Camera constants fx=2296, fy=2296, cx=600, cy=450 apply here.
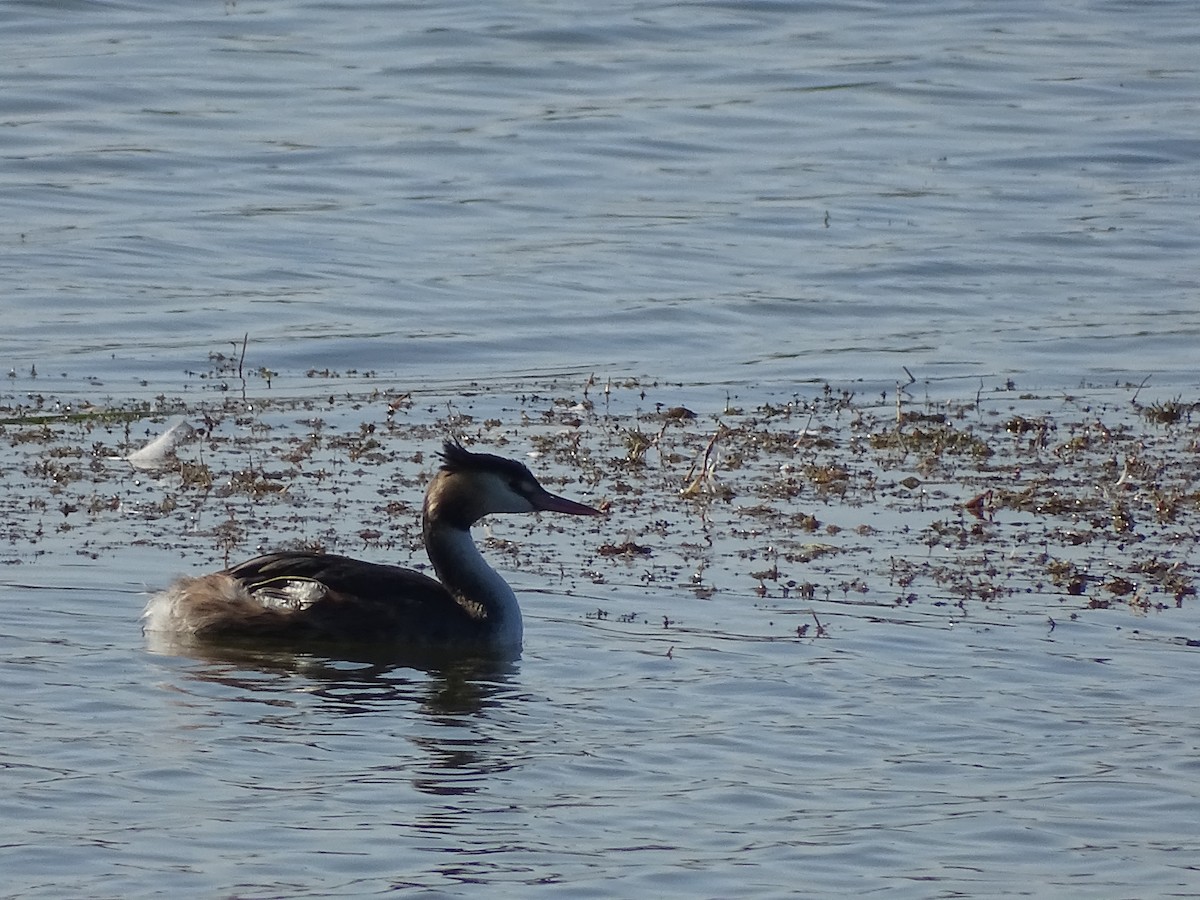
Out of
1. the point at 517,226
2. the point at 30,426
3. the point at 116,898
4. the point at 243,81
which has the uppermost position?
the point at 243,81

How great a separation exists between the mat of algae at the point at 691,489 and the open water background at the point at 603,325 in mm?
324

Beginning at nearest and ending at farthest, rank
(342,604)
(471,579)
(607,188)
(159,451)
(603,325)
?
(342,604) → (471,579) → (159,451) → (603,325) → (607,188)

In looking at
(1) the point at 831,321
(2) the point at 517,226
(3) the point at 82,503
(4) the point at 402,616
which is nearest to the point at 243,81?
(2) the point at 517,226

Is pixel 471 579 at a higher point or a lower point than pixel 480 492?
lower

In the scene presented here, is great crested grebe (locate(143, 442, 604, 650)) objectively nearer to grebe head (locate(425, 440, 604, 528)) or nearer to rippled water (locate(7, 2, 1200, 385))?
grebe head (locate(425, 440, 604, 528))

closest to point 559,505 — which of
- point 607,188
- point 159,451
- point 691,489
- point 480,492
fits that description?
point 480,492

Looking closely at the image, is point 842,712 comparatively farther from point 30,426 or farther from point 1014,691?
point 30,426

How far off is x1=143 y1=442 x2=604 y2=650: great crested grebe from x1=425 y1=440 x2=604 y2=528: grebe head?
0.21 m

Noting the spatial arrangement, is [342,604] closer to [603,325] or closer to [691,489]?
[691,489]

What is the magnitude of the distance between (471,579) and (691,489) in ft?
6.74

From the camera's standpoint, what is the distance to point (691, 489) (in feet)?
36.9

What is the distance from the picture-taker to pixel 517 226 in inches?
796

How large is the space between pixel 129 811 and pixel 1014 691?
3.26 metres

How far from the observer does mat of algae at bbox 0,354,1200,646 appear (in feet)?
32.0
